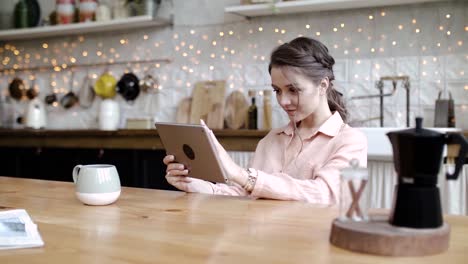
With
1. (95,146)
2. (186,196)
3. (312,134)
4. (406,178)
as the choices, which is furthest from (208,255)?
(95,146)

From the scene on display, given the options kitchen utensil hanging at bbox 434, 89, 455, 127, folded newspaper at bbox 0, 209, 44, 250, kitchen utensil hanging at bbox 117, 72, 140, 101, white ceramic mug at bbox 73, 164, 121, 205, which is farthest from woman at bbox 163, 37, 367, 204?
kitchen utensil hanging at bbox 117, 72, 140, 101

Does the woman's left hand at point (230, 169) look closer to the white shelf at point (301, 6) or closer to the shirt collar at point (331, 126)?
the shirt collar at point (331, 126)

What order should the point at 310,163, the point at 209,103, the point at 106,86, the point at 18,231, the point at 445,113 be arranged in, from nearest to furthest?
the point at 18,231 < the point at 310,163 < the point at 445,113 < the point at 209,103 < the point at 106,86

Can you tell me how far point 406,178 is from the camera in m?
1.00

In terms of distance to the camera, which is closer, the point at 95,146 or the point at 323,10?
the point at 323,10

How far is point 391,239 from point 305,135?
1034 millimetres

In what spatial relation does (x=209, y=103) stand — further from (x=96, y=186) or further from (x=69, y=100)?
(x=96, y=186)

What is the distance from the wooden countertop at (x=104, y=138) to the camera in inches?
132

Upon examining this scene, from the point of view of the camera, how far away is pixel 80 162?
3918 millimetres

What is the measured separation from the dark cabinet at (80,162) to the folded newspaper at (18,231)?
2.35 meters

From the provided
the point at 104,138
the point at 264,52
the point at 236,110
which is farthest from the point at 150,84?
→ the point at 264,52

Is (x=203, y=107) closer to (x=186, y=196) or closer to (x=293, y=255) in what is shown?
(x=186, y=196)

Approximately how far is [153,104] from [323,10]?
1460 mm

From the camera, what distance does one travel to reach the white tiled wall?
3.19 meters
